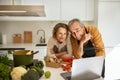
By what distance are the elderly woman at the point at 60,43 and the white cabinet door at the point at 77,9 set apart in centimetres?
172

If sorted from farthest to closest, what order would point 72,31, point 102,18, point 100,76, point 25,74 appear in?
point 102,18, point 72,31, point 100,76, point 25,74

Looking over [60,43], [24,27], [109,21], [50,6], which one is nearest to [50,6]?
[50,6]

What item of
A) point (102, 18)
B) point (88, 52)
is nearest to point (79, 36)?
point (88, 52)

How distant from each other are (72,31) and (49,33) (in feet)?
7.29

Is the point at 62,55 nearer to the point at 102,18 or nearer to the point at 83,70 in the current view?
the point at 83,70

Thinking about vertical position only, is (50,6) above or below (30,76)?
above

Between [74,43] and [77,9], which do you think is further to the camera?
[77,9]

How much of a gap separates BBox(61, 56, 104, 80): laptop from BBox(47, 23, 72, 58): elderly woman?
65 cm

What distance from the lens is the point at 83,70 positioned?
4.36 feet

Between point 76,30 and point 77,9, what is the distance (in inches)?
78.3

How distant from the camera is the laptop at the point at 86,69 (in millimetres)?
1276

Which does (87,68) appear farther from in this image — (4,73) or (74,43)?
(74,43)

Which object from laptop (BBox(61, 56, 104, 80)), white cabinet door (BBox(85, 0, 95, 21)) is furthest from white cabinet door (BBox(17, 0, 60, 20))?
laptop (BBox(61, 56, 104, 80))

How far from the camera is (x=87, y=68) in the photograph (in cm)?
135
